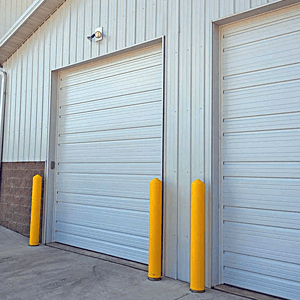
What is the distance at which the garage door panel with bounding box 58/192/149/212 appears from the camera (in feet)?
15.3

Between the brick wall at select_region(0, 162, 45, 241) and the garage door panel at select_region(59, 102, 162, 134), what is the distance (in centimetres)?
91

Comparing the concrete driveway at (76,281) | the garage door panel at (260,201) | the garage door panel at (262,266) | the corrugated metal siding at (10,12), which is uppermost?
the corrugated metal siding at (10,12)

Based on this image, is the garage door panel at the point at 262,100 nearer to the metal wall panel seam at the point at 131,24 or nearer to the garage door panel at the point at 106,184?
the garage door panel at the point at 106,184

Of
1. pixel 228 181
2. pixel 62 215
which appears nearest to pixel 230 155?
pixel 228 181

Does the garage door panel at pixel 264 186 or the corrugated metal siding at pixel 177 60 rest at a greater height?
the corrugated metal siding at pixel 177 60

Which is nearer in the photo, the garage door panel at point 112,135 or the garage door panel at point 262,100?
the garage door panel at point 262,100

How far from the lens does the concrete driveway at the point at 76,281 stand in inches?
132

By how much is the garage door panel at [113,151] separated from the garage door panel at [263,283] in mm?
1729

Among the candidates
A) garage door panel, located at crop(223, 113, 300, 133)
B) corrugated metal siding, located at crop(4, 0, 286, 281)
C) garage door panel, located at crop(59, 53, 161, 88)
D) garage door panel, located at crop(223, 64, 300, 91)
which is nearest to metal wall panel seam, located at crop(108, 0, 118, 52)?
corrugated metal siding, located at crop(4, 0, 286, 281)

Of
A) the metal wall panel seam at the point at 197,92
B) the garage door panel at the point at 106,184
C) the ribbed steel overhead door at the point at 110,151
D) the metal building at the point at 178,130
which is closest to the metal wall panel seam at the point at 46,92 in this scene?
the metal building at the point at 178,130

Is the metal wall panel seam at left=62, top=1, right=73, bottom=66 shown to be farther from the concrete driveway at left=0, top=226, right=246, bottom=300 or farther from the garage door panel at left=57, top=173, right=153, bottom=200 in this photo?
the concrete driveway at left=0, top=226, right=246, bottom=300

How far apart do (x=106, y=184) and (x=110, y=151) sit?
1.68 ft

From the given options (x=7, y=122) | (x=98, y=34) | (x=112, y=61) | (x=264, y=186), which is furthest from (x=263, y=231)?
(x=7, y=122)

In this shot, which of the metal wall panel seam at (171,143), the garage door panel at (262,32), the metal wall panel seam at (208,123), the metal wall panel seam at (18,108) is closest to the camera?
the garage door panel at (262,32)
